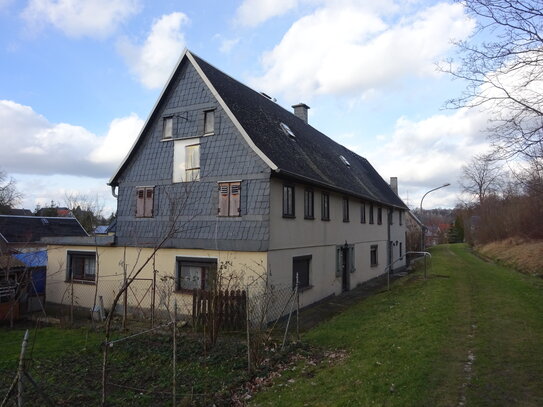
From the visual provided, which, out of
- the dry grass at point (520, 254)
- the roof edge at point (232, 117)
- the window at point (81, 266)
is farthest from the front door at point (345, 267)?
the dry grass at point (520, 254)

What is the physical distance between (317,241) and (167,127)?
296 inches

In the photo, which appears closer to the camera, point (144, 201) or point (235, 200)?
point (235, 200)

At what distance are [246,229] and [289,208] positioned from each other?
197 cm

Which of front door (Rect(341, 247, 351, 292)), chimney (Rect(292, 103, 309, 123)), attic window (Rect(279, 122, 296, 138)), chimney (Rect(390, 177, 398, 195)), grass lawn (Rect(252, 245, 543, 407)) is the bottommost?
grass lawn (Rect(252, 245, 543, 407))

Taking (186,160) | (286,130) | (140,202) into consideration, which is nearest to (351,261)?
(286,130)

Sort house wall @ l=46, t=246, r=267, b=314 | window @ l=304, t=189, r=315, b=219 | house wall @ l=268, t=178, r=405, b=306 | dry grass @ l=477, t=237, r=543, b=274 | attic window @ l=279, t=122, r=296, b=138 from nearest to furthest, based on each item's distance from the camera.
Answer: house wall @ l=46, t=246, r=267, b=314, house wall @ l=268, t=178, r=405, b=306, window @ l=304, t=189, r=315, b=219, attic window @ l=279, t=122, r=296, b=138, dry grass @ l=477, t=237, r=543, b=274

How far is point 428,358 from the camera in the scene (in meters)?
8.11

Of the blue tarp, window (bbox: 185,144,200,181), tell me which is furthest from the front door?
the blue tarp

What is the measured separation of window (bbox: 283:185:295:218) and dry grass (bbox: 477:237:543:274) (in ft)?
59.5

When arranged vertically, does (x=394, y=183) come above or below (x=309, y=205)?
above

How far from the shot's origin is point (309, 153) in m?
18.8

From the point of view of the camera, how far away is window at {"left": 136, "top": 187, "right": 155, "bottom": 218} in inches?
625

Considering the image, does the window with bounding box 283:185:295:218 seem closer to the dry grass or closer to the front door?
the front door

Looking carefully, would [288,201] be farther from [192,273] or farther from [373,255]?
[373,255]
